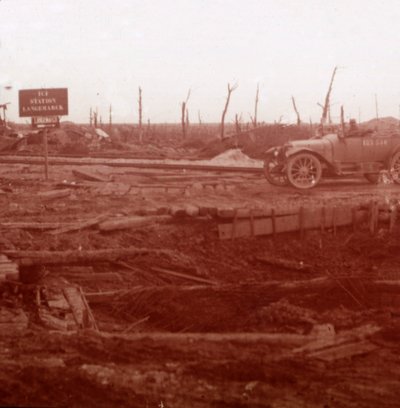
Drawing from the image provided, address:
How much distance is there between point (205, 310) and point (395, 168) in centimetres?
937

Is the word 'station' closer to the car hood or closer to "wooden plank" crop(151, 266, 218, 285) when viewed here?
the car hood

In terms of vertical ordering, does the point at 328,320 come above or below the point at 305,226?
below

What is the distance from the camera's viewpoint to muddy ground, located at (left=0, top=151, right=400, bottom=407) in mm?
5027

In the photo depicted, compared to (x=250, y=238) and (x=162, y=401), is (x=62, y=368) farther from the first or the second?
(x=250, y=238)

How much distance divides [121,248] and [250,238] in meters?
2.41

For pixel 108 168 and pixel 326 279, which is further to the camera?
pixel 108 168

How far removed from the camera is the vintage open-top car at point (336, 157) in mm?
15820

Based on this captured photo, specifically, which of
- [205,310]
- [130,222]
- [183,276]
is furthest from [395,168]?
[205,310]

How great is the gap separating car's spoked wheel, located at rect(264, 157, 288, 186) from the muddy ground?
0.78 feet

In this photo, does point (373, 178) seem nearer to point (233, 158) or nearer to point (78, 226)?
point (78, 226)

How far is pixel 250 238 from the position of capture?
1141 cm

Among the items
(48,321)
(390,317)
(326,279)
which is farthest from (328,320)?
(48,321)

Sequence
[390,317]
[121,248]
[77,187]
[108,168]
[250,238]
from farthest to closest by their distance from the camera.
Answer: [108,168] < [77,187] < [250,238] < [121,248] < [390,317]

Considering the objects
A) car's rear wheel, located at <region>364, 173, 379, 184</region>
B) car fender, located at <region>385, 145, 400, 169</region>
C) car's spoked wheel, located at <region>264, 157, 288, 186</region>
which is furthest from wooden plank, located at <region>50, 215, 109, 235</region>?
car's rear wheel, located at <region>364, 173, 379, 184</region>
